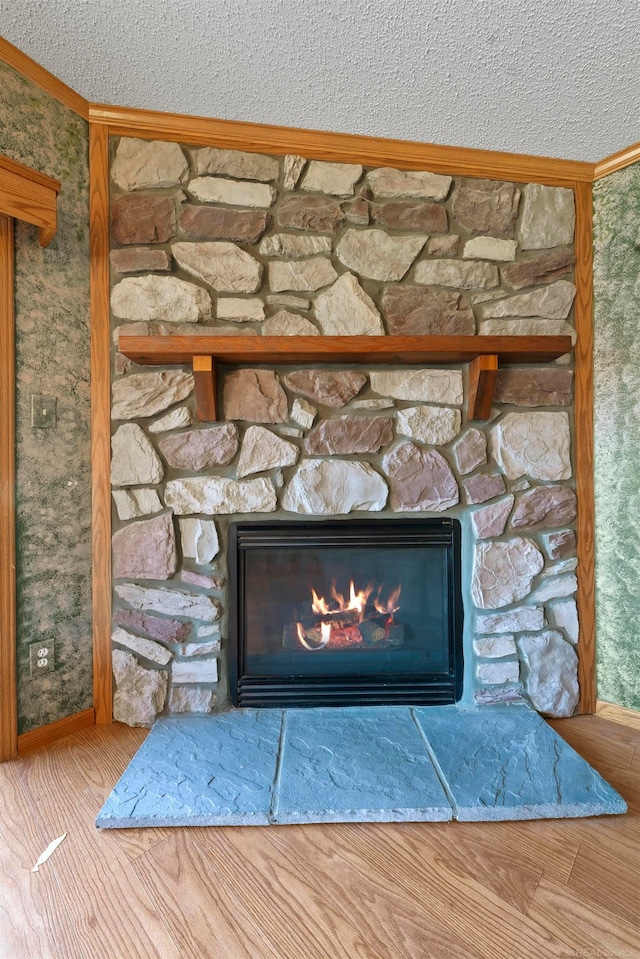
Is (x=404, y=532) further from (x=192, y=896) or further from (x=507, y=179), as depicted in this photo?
(x=507, y=179)

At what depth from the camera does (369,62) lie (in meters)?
1.36

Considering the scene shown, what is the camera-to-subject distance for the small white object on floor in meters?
1.09

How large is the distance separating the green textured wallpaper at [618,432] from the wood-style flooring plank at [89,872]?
1.64 metres

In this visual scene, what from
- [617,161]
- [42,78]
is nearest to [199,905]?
[42,78]

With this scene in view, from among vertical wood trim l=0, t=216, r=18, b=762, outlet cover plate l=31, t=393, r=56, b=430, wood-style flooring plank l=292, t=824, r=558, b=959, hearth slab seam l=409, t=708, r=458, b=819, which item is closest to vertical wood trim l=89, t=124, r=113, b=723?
outlet cover plate l=31, t=393, r=56, b=430

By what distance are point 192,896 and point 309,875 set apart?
0.26m

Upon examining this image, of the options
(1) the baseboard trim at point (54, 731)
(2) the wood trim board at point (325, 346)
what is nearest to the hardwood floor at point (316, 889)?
(1) the baseboard trim at point (54, 731)

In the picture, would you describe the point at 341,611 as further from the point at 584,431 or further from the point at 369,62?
the point at 369,62

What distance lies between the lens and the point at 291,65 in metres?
1.37

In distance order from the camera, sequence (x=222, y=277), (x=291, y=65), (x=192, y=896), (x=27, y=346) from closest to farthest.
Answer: (x=192, y=896), (x=291, y=65), (x=27, y=346), (x=222, y=277)


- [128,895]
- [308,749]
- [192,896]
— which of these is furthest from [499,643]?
[128,895]

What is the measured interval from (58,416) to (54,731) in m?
1.06

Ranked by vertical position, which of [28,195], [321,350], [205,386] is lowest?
[205,386]

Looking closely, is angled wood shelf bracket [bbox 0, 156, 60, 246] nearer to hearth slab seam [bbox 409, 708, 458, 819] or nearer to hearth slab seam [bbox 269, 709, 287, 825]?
hearth slab seam [bbox 269, 709, 287, 825]
